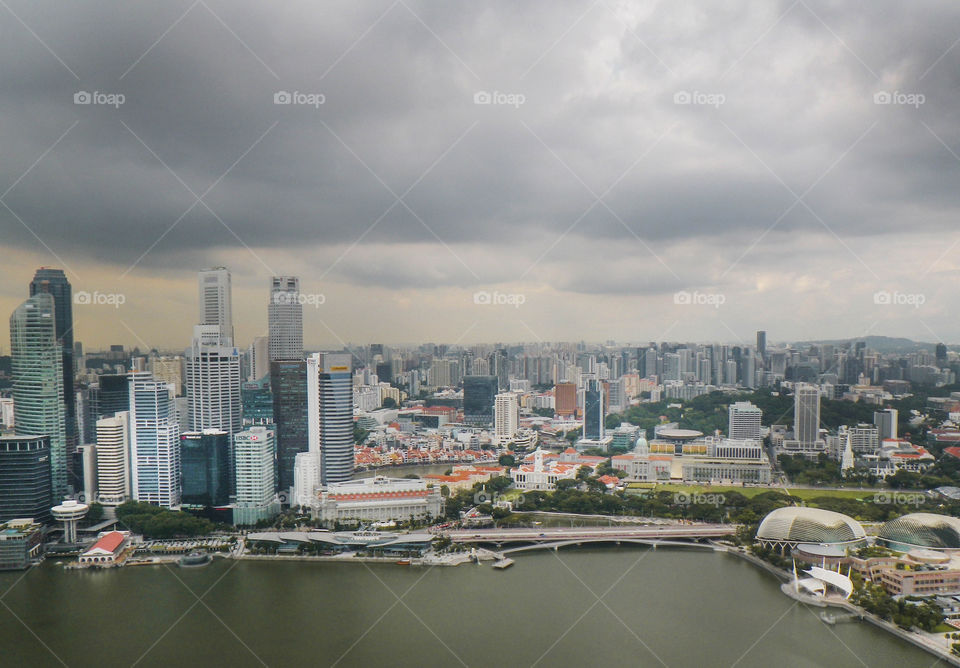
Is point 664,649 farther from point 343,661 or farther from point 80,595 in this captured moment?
point 80,595

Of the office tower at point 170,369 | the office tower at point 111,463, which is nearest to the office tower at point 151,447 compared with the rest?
the office tower at point 111,463

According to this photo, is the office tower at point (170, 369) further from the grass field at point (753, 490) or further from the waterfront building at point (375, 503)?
the grass field at point (753, 490)

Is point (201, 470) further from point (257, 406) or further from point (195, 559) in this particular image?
point (195, 559)

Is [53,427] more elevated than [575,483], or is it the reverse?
[53,427]

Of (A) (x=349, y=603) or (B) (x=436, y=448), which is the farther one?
(B) (x=436, y=448)

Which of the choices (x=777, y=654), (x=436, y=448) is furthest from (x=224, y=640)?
(x=436, y=448)

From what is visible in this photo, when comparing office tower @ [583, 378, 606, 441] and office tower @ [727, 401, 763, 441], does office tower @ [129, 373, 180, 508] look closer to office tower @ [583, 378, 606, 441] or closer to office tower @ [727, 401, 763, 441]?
office tower @ [583, 378, 606, 441]
